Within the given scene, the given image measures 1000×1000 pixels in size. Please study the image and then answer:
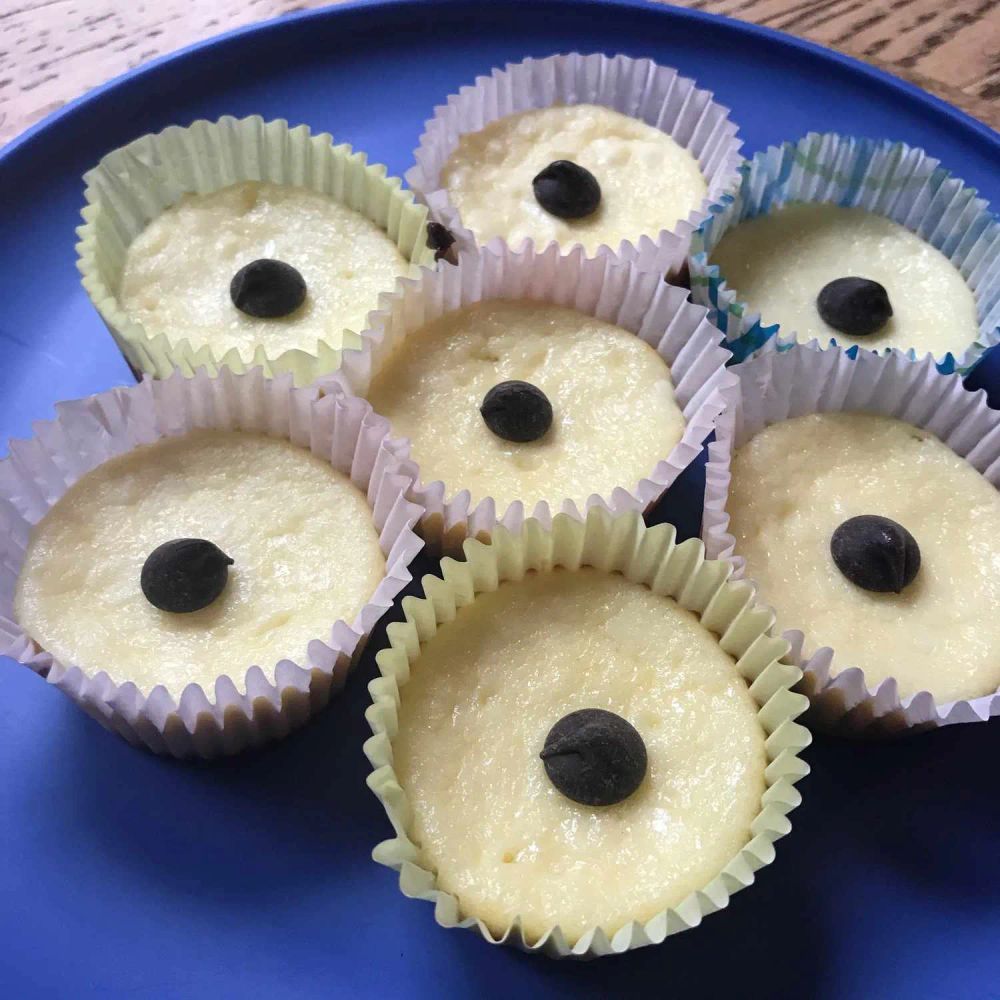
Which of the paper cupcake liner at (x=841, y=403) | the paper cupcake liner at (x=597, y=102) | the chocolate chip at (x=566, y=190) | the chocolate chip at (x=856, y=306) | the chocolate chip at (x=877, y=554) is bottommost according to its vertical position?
the chocolate chip at (x=877, y=554)

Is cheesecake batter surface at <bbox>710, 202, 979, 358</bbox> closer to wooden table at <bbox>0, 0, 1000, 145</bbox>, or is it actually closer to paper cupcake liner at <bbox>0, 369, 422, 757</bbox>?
wooden table at <bbox>0, 0, 1000, 145</bbox>

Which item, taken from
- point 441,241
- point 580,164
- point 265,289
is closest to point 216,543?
point 265,289

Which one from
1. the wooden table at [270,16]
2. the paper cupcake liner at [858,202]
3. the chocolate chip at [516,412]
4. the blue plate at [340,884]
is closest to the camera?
the blue plate at [340,884]

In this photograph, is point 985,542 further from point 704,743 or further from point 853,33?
point 853,33

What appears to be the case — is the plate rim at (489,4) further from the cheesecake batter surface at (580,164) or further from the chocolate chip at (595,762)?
the chocolate chip at (595,762)

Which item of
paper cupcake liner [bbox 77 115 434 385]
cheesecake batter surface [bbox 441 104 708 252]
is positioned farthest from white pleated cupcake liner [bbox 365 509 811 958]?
cheesecake batter surface [bbox 441 104 708 252]

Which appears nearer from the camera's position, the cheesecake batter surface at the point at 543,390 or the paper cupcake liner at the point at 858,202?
the cheesecake batter surface at the point at 543,390

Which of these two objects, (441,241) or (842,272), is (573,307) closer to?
(441,241)

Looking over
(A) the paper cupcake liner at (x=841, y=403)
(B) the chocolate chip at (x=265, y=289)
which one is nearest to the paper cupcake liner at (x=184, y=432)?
(B) the chocolate chip at (x=265, y=289)
